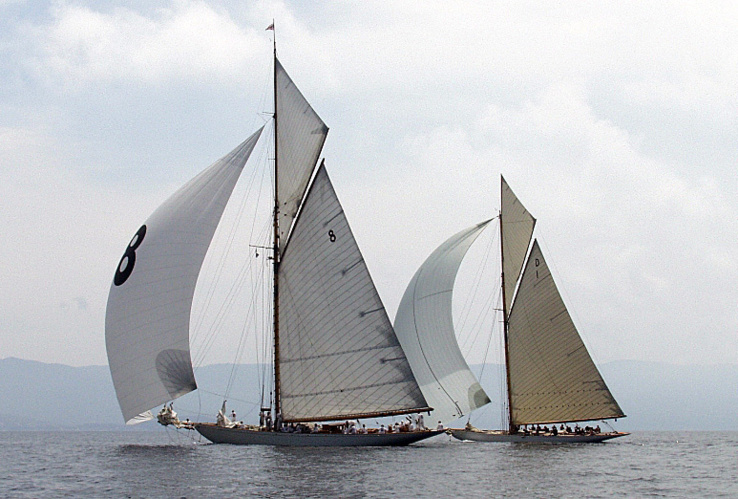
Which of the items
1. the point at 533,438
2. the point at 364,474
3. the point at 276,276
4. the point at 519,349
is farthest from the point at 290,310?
the point at 533,438

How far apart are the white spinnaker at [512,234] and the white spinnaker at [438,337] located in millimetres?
3651

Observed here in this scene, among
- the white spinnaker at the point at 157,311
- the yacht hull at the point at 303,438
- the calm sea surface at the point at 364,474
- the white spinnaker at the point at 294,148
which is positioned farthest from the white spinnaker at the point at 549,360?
the white spinnaker at the point at 157,311

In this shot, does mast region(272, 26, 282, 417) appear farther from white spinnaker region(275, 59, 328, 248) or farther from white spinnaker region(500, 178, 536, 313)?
white spinnaker region(500, 178, 536, 313)

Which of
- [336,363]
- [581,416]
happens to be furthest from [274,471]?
[581,416]

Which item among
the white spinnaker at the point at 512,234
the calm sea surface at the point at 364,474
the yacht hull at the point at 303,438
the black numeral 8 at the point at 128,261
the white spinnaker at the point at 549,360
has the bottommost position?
the calm sea surface at the point at 364,474

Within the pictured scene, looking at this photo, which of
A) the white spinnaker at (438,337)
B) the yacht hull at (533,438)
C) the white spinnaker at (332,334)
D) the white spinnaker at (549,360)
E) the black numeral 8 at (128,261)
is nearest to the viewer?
the black numeral 8 at (128,261)

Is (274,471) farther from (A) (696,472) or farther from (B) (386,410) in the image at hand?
(A) (696,472)

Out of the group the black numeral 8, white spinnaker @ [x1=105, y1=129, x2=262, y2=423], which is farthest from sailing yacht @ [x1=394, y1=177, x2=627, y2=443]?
the black numeral 8

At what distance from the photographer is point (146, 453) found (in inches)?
1839

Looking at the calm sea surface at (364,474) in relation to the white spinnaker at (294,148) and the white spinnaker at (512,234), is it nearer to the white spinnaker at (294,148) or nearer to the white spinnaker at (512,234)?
the white spinnaker at (512,234)

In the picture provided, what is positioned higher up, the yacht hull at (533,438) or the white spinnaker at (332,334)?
the white spinnaker at (332,334)

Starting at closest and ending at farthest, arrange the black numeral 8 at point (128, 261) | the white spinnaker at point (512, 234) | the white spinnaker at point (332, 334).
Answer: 1. the black numeral 8 at point (128, 261)
2. the white spinnaker at point (332, 334)
3. the white spinnaker at point (512, 234)

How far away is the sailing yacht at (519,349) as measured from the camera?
54.6 meters

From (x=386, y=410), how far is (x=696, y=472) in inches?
644
